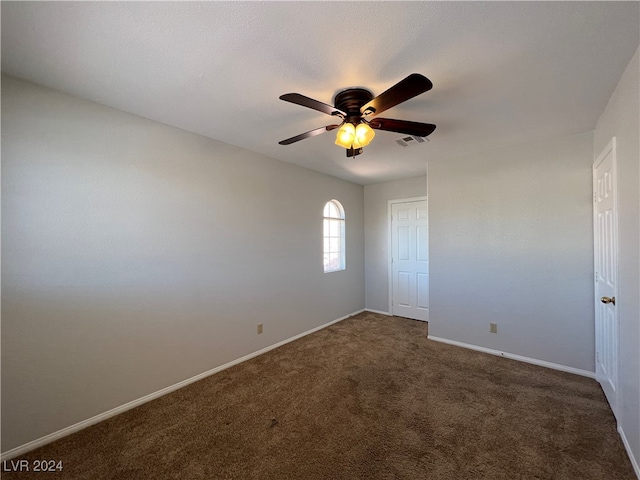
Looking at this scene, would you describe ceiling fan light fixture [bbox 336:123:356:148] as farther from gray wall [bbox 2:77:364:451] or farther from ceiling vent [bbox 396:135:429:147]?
gray wall [bbox 2:77:364:451]

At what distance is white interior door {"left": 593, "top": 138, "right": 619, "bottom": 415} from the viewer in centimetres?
205

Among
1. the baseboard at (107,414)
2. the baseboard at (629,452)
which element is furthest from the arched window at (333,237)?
the baseboard at (629,452)

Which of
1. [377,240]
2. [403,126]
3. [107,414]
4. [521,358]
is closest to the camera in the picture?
[403,126]

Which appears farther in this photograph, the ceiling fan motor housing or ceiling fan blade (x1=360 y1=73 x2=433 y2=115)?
the ceiling fan motor housing

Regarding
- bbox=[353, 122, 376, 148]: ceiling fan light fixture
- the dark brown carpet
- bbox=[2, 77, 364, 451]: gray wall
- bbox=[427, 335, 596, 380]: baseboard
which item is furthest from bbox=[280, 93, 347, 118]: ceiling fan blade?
bbox=[427, 335, 596, 380]: baseboard

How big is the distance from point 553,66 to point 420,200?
2.94m

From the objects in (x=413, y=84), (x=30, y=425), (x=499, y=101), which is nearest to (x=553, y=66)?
(x=499, y=101)

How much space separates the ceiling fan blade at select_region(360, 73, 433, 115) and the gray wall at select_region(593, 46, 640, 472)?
128cm

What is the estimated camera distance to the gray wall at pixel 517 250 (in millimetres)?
2797

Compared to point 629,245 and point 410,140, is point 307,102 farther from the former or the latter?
point 629,245

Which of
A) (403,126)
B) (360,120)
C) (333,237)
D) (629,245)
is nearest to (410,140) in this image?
(403,126)

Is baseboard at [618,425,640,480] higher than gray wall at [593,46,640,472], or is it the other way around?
gray wall at [593,46,640,472]

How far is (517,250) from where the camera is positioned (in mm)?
3115

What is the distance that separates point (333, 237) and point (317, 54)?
3.25 metres
